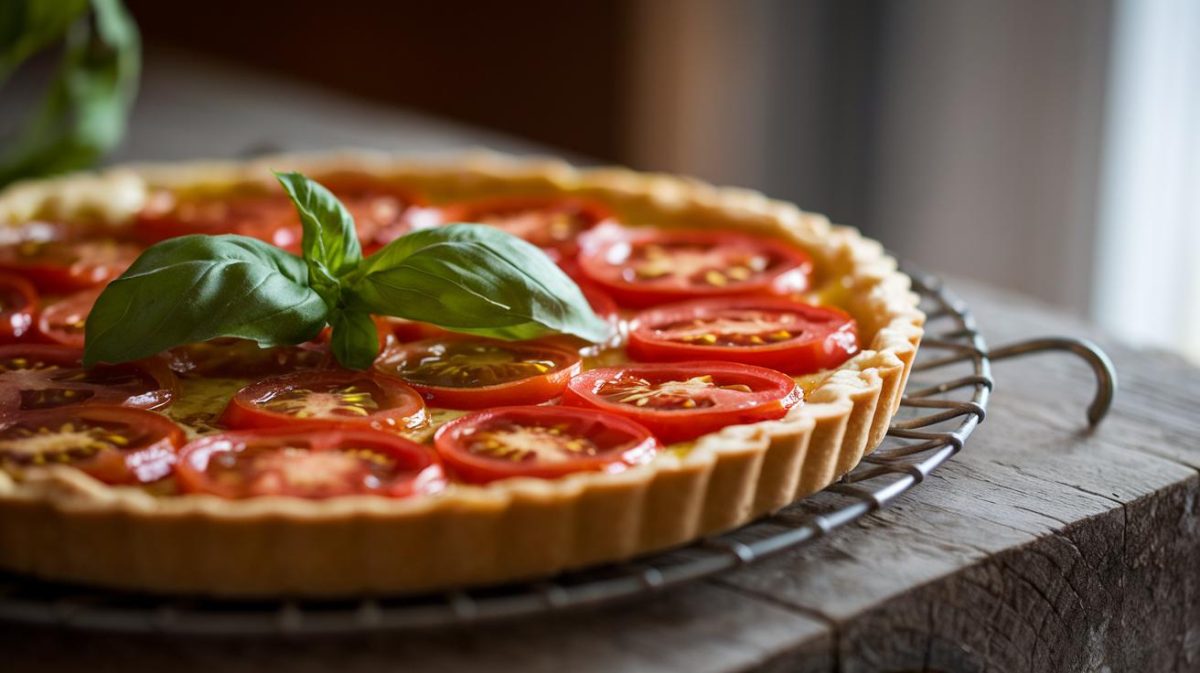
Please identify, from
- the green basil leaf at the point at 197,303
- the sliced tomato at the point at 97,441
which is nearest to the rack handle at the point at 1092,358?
the green basil leaf at the point at 197,303

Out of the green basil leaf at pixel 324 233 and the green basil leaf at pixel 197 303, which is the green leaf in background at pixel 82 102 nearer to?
the green basil leaf at pixel 324 233

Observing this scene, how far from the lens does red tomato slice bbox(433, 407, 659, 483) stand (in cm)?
182

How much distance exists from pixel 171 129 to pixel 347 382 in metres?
3.14

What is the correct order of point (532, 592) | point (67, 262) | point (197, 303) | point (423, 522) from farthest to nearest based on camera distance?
point (67, 262)
point (197, 303)
point (532, 592)
point (423, 522)

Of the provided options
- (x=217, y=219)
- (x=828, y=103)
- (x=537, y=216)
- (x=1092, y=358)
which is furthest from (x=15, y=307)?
(x=828, y=103)

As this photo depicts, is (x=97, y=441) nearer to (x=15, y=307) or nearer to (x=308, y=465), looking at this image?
(x=308, y=465)

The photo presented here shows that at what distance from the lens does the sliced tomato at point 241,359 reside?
2305 mm

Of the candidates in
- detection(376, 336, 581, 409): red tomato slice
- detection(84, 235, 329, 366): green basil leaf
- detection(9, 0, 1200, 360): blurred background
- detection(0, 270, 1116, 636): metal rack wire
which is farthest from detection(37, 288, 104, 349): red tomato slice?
detection(9, 0, 1200, 360): blurred background

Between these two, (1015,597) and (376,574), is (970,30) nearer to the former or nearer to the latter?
(1015,597)

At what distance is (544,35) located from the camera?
25.0 feet

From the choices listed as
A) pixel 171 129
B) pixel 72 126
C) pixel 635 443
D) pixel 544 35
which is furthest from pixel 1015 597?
pixel 544 35

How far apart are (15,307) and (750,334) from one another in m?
1.39

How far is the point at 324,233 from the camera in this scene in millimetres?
2295

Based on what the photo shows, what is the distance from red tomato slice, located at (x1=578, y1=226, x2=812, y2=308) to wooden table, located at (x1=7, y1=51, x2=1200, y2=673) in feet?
1.66
